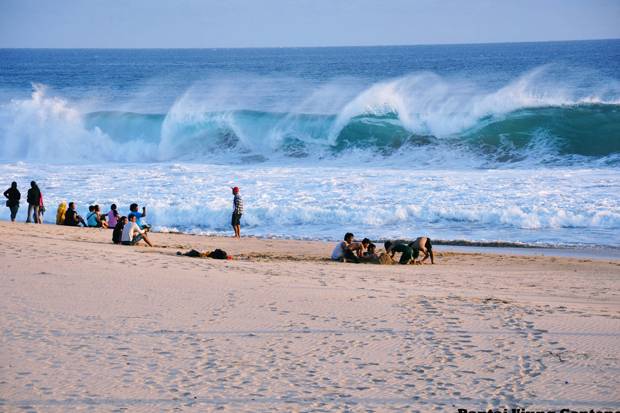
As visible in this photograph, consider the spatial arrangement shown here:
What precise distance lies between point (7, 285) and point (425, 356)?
4614 millimetres

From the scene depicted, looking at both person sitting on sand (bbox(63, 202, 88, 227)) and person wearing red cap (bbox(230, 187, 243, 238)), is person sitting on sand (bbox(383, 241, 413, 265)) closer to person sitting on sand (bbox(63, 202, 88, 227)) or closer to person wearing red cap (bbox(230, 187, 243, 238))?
person wearing red cap (bbox(230, 187, 243, 238))

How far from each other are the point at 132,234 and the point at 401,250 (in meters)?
4.47

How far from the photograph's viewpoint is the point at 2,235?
1252 centimetres

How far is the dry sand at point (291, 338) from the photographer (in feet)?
18.4

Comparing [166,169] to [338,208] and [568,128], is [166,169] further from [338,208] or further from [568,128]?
[568,128]

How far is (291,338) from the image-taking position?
696 centimetres

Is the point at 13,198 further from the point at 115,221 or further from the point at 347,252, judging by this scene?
the point at 347,252

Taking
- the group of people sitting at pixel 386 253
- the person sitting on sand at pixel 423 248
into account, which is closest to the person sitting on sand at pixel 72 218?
the group of people sitting at pixel 386 253

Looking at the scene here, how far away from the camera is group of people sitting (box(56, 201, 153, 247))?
1327cm

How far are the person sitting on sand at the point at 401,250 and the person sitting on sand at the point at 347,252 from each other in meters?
0.47

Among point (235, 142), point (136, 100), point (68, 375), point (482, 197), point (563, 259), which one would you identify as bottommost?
point (68, 375)

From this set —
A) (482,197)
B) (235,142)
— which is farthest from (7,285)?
(235,142)

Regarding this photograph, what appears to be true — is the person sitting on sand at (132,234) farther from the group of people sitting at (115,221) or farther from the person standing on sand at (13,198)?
the person standing on sand at (13,198)

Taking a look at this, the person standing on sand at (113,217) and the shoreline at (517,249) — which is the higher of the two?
the person standing on sand at (113,217)
